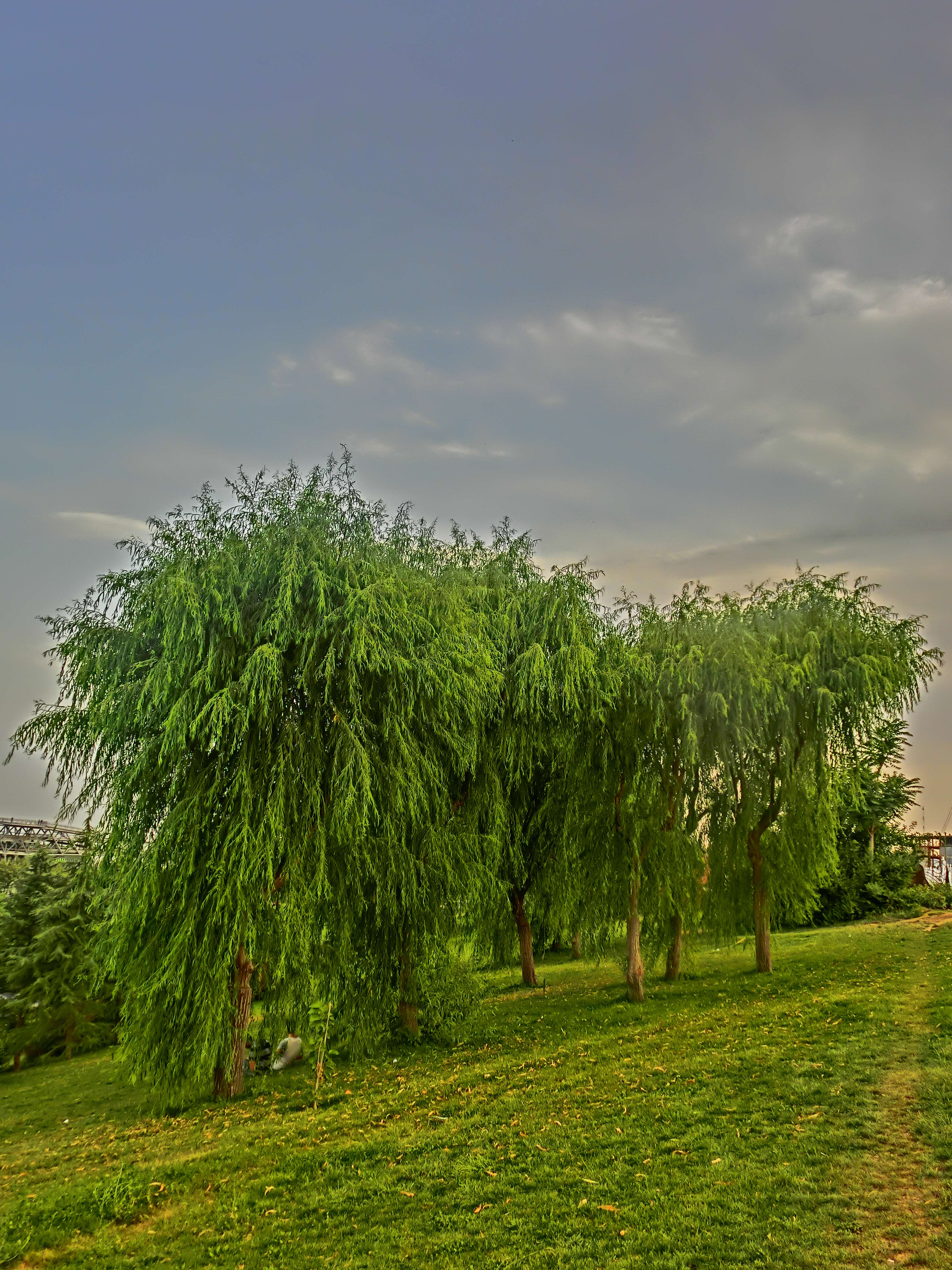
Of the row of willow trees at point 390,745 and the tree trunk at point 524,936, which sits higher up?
the row of willow trees at point 390,745

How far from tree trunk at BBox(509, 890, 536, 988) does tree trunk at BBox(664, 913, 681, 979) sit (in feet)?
12.2

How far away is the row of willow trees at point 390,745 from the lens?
1131 cm

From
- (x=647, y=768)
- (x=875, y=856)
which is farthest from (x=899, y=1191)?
(x=875, y=856)

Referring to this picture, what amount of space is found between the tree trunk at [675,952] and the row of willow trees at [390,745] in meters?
0.24

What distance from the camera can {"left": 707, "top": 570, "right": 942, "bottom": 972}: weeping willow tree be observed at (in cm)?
1559

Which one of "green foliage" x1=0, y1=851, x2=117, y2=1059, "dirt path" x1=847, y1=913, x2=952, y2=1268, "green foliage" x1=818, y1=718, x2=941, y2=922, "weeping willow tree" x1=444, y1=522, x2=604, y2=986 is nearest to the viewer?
"dirt path" x1=847, y1=913, x2=952, y2=1268

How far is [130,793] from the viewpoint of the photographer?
11.4 m

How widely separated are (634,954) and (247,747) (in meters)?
9.59

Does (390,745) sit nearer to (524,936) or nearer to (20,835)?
(524,936)

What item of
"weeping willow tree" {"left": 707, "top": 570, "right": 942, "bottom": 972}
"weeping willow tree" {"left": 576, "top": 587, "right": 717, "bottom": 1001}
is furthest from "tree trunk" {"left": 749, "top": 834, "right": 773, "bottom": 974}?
"weeping willow tree" {"left": 576, "top": 587, "right": 717, "bottom": 1001}

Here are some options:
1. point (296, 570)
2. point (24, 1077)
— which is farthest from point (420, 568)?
point (24, 1077)

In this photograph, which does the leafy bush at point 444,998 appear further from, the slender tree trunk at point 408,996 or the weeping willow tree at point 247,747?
the weeping willow tree at point 247,747

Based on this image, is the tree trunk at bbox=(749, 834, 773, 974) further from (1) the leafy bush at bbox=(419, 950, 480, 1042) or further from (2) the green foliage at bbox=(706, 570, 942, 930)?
(1) the leafy bush at bbox=(419, 950, 480, 1042)

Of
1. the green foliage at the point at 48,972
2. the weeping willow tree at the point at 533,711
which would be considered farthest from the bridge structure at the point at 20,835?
the weeping willow tree at the point at 533,711
